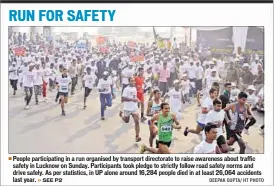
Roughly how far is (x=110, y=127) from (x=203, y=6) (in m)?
1.86

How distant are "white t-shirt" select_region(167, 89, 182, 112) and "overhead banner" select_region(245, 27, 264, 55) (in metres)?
1.04

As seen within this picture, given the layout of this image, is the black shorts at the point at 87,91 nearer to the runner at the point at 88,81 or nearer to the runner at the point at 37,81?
the runner at the point at 88,81

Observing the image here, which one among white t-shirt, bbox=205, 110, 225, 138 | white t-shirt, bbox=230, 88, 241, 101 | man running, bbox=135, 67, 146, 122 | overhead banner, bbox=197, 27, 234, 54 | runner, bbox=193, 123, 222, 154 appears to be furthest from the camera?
man running, bbox=135, 67, 146, 122

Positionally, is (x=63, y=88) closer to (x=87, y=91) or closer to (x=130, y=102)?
(x=87, y=91)

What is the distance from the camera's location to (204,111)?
5.86 m

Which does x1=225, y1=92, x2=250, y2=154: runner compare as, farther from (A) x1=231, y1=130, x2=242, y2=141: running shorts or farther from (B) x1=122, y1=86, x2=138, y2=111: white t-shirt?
(B) x1=122, y1=86, x2=138, y2=111: white t-shirt

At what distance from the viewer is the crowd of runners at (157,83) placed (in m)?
5.80

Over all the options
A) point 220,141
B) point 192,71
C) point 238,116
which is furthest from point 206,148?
point 192,71

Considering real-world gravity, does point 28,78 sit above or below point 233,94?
above

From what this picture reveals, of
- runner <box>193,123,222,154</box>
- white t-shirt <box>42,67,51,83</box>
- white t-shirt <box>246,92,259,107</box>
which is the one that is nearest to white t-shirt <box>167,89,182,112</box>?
runner <box>193,123,222,154</box>

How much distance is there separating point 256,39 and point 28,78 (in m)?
2.95

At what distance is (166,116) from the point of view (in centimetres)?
579

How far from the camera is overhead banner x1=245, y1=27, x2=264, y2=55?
18.5ft

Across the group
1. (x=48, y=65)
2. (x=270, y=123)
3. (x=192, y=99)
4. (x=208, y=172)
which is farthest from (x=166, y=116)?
(x=48, y=65)
